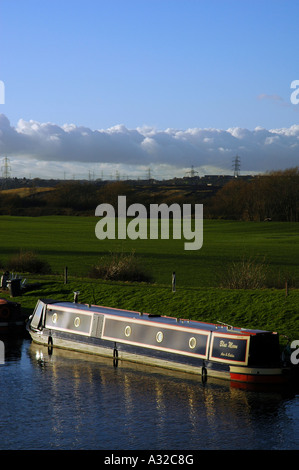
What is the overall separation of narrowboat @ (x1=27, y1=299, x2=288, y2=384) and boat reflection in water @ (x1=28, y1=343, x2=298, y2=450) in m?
0.59

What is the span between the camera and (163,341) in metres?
30.2

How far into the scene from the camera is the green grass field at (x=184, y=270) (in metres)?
36.2

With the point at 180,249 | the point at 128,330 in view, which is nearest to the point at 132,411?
the point at 128,330

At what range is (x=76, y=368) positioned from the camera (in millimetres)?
30203

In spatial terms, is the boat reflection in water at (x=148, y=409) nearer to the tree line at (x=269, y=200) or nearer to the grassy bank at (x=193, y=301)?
the grassy bank at (x=193, y=301)

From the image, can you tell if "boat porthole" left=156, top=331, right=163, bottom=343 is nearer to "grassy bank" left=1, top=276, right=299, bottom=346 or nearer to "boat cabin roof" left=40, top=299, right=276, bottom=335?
"boat cabin roof" left=40, top=299, right=276, bottom=335

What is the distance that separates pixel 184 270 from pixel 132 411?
36.4m

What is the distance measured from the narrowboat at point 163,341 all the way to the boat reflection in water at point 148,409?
59 centimetres

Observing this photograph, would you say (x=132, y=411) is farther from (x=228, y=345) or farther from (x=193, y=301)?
(x=193, y=301)

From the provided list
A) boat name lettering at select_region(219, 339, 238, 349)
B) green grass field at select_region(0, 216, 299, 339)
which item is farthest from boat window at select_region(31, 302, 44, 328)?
boat name lettering at select_region(219, 339, 238, 349)

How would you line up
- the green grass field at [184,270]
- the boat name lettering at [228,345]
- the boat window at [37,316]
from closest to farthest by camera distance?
the boat name lettering at [228,345] < the boat window at [37,316] < the green grass field at [184,270]

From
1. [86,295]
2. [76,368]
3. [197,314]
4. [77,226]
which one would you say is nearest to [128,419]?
[76,368]

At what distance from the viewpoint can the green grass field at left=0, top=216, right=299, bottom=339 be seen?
1427 inches

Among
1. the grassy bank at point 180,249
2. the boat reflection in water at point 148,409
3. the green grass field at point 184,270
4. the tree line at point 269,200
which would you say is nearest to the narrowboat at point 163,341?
the boat reflection in water at point 148,409
